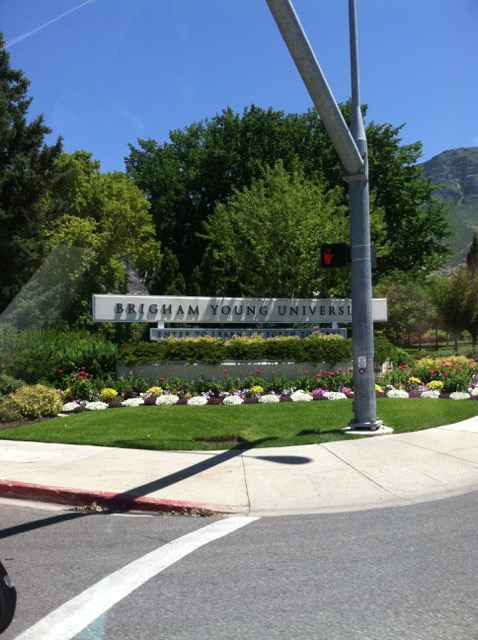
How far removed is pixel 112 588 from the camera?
4.65 metres

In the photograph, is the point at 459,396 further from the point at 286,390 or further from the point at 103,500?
the point at 103,500

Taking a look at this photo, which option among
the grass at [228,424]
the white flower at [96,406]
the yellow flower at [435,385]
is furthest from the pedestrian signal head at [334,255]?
the white flower at [96,406]

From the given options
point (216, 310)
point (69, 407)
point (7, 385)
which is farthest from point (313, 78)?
point (216, 310)

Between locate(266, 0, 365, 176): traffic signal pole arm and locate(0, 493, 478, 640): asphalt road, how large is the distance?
5.69 m

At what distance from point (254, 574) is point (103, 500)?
2946mm

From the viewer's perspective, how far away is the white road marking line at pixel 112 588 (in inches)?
156

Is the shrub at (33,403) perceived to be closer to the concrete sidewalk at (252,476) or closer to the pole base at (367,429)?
the concrete sidewalk at (252,476)

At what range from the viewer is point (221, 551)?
216 inches

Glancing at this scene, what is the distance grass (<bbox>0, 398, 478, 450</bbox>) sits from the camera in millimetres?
10875

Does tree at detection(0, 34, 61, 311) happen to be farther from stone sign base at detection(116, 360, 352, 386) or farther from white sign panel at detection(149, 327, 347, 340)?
stone sign base at detection(116, 360, 352, 386)

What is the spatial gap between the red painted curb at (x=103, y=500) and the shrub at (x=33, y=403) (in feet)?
20.8

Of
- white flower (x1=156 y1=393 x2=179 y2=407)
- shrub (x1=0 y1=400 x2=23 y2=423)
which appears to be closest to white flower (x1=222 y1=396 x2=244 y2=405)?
white flower (x1=156 y1=393 x2=179 y2=407)

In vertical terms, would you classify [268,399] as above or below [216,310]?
below

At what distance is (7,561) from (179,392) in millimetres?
10787
